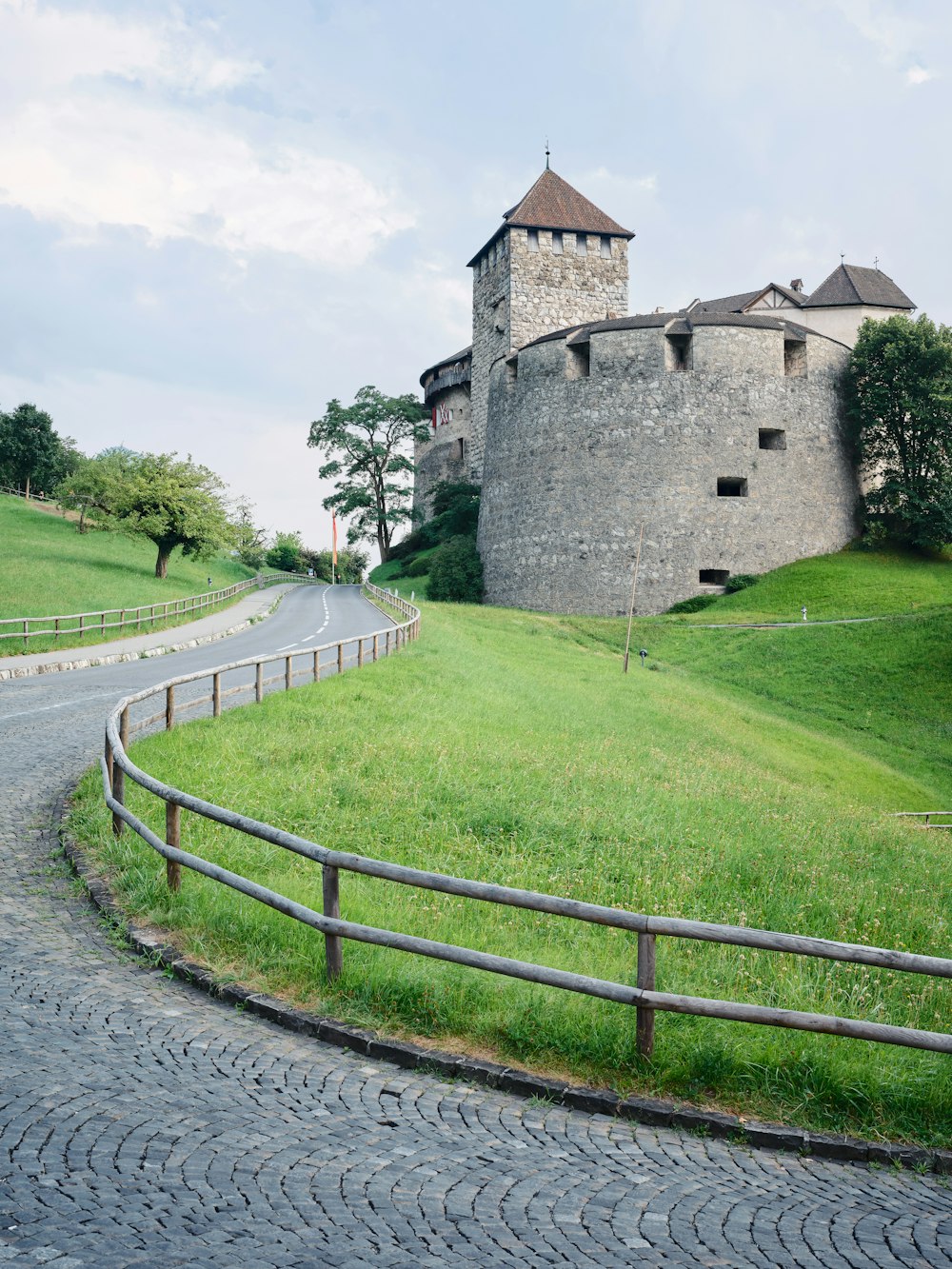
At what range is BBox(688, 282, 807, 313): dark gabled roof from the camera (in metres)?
56.3

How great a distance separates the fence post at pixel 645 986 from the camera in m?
5.13

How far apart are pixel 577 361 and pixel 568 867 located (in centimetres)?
4314

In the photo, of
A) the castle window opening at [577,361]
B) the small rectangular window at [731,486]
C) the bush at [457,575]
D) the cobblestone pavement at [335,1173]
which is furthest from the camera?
the bush at [457,575]

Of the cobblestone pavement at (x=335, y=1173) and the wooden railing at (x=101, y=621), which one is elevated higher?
the wooden railing at (x=101, y=621)

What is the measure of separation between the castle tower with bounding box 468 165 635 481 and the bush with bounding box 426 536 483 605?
35.8 feet

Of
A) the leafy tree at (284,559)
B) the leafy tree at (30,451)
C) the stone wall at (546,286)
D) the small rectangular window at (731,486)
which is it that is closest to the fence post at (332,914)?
the small rectangular window at (731,486)

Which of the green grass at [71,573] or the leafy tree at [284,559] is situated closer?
the green grass at [71,573]

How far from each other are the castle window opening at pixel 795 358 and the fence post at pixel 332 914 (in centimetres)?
4681

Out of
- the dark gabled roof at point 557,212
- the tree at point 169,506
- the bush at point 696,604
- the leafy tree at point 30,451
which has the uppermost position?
the dark gabled roof at point 557,212

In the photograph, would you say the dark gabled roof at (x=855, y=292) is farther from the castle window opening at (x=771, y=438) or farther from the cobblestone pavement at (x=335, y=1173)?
the cobblestone pavement at (x=335, y=1173)

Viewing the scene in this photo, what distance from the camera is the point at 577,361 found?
162ft

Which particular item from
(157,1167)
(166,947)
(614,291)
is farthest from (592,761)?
(614,291)

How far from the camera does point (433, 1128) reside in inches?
176

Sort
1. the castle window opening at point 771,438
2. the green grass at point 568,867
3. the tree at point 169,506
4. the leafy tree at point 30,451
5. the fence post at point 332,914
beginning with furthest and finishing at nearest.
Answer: the leafy tree at point 30,451 < the castle window opening at point 771,438 < the tree at point 169,506 < the fence post at point 332,914 < the green grass at point 568,867
